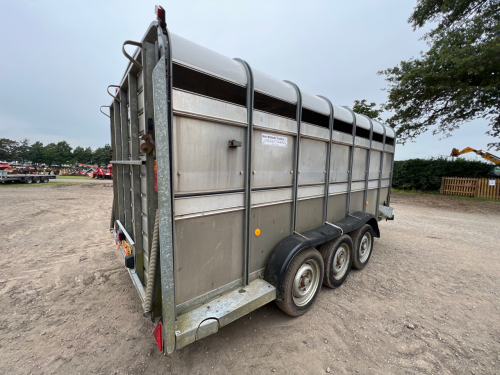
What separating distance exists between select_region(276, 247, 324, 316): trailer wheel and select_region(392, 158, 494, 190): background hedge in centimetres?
1721

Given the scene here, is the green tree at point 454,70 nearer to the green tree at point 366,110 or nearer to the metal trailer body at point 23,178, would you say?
the green tree at point 366,110

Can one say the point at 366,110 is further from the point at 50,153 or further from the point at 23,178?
the point at 50,153

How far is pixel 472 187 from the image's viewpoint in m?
13.8

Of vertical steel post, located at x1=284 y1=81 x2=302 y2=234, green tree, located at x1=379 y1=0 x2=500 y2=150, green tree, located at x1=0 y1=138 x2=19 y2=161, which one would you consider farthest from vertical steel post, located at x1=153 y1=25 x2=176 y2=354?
green tree, located at x1=0 y1=138 x2=19 y2=161

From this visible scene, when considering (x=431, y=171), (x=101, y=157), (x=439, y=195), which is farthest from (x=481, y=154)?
(x=101, y=157)

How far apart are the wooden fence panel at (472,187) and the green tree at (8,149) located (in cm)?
8617

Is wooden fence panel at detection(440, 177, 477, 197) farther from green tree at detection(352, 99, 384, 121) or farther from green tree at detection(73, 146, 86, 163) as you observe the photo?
green tree at detection(73, 146, 86, 163)

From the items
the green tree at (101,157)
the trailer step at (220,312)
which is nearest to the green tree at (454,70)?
the trailer step at (220,312)

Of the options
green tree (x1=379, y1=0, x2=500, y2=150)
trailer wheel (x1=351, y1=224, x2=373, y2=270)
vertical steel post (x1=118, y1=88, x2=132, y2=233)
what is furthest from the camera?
green tree (x1=379, y1=0, x2=500, y2=150)

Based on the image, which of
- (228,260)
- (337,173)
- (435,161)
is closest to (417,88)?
(435,161)

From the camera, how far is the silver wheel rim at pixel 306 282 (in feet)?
9.58

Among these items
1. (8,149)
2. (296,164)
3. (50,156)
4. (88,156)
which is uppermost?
(8,149)

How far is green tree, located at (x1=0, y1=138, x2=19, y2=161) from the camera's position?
2227 inches

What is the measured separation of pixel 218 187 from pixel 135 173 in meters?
1.04
